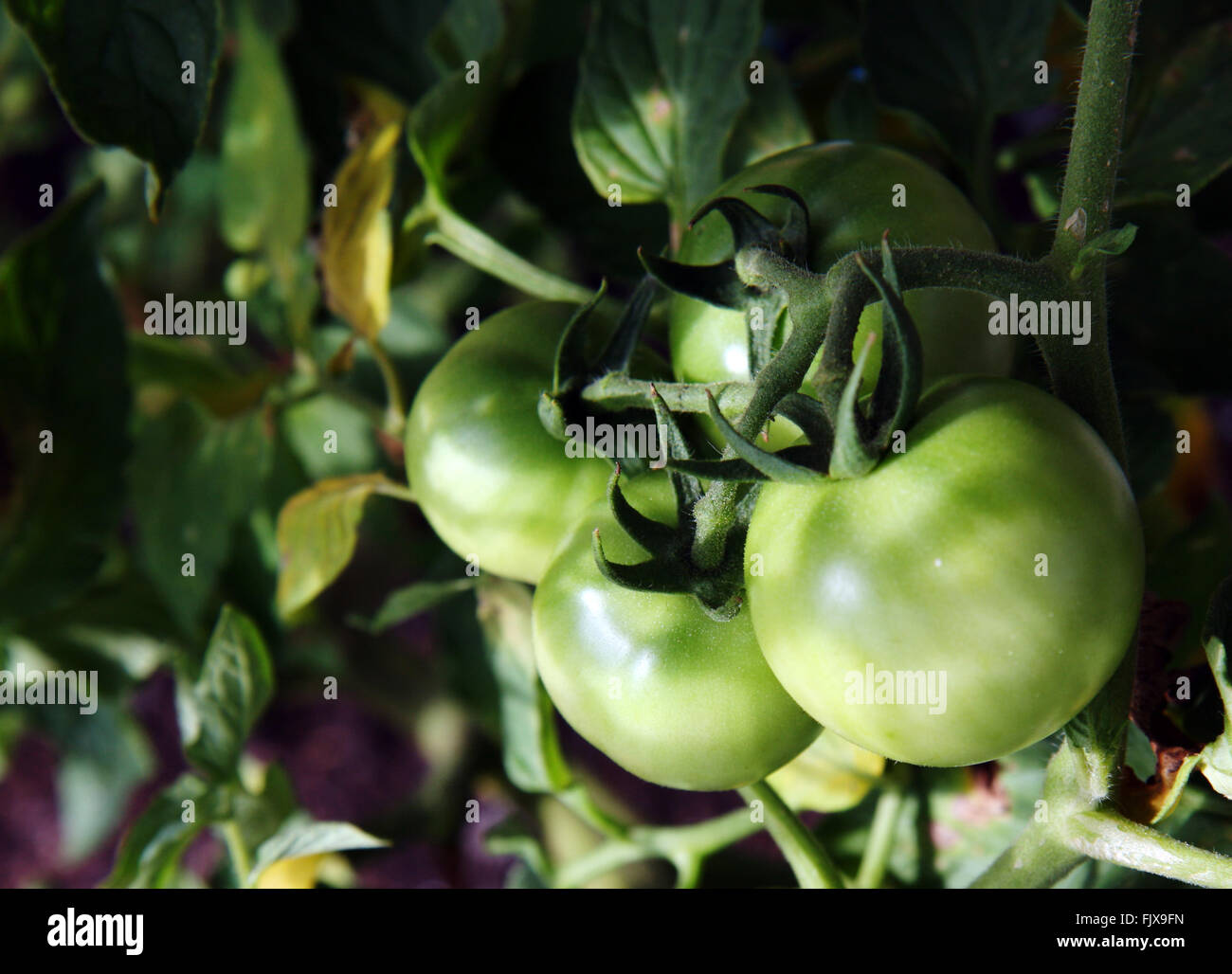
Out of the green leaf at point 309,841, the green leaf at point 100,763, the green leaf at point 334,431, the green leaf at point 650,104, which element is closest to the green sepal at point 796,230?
the green leaf at point 650,104

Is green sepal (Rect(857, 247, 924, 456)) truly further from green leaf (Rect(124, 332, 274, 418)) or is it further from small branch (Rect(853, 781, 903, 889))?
green leaf (Rect(124, 332, 274, 418))

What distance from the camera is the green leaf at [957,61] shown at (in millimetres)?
377

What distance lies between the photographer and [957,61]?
0.38 metres

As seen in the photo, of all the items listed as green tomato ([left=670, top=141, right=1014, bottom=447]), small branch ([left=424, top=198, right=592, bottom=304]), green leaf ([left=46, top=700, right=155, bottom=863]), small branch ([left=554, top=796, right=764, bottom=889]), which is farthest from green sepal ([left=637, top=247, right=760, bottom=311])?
green leaf ([left=46, top=700, right=155, bottom=863])

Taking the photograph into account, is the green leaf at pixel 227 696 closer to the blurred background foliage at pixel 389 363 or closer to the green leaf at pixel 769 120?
the blurred background foliage at pixel 389 363

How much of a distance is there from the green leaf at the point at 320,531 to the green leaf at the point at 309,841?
3.6 inches

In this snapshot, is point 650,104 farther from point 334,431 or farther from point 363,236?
point 334,431

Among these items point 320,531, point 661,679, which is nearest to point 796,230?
point 661,679

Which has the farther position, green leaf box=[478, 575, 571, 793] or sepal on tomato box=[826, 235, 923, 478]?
green leaf box=[478, 575, 571, 793]

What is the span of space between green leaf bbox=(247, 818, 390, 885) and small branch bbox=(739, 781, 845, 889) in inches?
5.2

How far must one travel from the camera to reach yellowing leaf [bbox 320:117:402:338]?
1.31 feet

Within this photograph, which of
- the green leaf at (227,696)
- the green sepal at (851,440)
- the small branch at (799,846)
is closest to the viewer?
the green sepal at (851,440)
